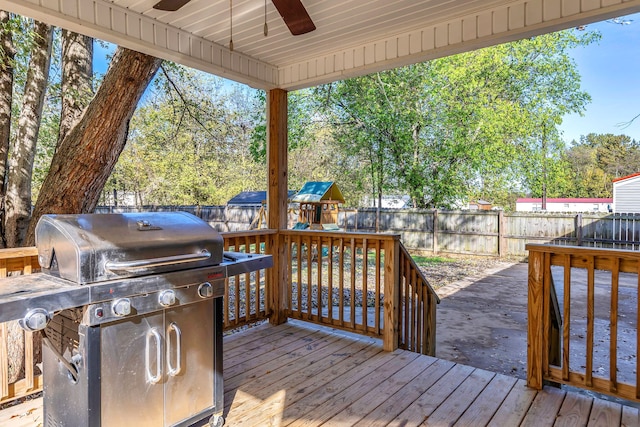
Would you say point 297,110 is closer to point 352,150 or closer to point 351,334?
point 352,150

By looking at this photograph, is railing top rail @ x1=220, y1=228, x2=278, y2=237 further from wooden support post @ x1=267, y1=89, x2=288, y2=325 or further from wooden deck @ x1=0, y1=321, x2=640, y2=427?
wooden deck @ x1=0, y1=321, x2=640, y2=427

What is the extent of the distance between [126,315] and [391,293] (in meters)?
2.24

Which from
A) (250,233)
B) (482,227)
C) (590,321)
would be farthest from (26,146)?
(482,227)

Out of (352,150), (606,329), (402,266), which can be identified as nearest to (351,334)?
(402,266)

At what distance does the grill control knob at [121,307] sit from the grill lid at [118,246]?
105 mm

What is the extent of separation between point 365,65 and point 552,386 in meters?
2.92

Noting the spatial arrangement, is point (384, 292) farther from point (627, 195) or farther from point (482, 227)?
point (627, 195)

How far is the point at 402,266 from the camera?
349 cm

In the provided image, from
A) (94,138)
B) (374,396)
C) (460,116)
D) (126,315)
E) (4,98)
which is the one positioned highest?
(460,116)

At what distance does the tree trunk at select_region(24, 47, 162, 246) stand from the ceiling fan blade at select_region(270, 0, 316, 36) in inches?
69.1

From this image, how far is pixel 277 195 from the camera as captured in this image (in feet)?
13.1

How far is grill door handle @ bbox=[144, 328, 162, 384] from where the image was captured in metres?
1.76

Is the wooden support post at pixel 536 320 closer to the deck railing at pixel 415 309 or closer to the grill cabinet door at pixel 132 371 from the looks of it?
the deck railing at pixel 415 309

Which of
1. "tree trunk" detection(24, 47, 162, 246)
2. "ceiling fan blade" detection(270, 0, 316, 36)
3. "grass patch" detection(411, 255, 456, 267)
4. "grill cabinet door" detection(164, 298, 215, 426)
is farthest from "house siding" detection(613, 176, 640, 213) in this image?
"grill cabinet door" detection(164, 298, 215, 426)
